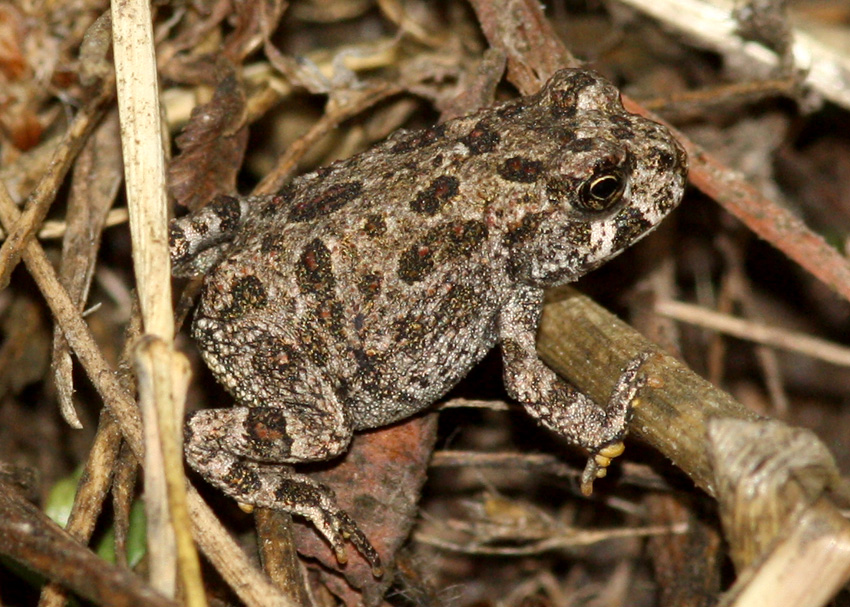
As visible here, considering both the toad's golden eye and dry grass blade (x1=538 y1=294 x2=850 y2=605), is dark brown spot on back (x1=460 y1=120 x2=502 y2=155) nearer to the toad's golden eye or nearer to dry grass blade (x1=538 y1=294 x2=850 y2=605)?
the toad's golden eye

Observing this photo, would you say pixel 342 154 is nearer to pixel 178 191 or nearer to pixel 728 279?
pixel 178 191

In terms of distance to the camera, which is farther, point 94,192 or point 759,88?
point 759,88

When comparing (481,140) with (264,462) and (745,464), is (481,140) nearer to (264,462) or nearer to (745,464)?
(264,462)

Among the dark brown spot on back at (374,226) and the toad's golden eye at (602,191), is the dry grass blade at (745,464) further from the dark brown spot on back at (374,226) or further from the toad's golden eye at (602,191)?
the dark brown spot on back at (374,226)

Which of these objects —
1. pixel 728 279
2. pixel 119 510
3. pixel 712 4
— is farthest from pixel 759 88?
pixel 119 510

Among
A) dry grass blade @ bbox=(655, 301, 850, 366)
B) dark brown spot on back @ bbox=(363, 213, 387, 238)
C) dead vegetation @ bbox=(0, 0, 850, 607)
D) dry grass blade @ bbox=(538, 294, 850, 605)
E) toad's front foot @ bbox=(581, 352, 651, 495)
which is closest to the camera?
dry grass blade @ bbox=(538, 294, 850, 605)

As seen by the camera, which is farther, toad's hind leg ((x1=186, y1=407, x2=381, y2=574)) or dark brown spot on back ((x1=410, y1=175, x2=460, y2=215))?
dark brown spot on back ((x1=410, y1=175, x2=460, y2=215))

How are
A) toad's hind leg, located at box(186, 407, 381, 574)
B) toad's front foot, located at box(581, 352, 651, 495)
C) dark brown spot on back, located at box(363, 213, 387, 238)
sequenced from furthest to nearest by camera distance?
dark brown spot on back, located at box(363, 213, 387, 238)
toad's hind leg, located at box(186, 407, 381, 574)
toad's front foot, located at box(581, 352, 651, 495)

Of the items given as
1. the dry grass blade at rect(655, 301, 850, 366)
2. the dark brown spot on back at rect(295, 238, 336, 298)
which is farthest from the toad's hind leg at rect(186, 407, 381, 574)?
the dry grass blade at rect(655, 301, 850, 366)
